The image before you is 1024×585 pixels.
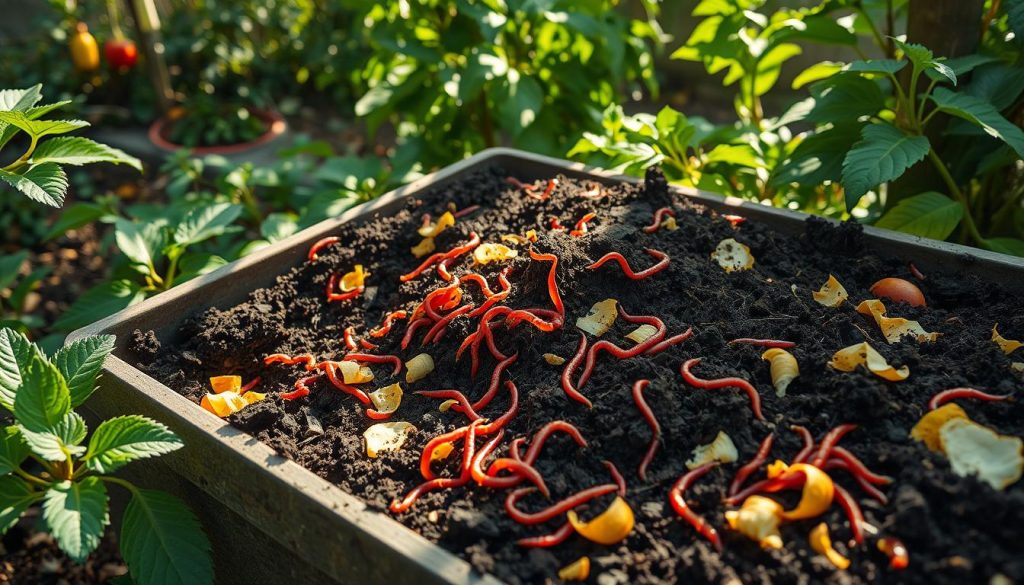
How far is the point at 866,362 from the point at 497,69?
166 centimetres

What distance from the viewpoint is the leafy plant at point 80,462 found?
139 centimetres

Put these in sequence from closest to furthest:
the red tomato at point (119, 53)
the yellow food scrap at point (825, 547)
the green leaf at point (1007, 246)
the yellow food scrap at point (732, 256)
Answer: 1. the yellow food scrap at point (825, 547)
2. the yellow food scrap at point (732, 256)
3. the green leaf at point (1007, 246)
4. the red tomato at point (119, 53)

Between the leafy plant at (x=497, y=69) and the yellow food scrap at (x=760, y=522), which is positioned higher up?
the leafy plant at (x=497, y=69)

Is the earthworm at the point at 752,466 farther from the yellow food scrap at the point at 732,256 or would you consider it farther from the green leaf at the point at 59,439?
the green leaf at the point at 59,439

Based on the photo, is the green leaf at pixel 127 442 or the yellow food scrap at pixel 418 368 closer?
the green leaf at pixel 127 442

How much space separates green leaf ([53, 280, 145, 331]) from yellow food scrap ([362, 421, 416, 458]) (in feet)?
3.10

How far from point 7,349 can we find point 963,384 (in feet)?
5.76

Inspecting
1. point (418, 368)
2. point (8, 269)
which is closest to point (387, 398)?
point (418, 368)

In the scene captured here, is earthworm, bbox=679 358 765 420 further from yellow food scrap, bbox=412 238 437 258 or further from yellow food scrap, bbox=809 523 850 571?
yellow food scrap, bbox=412 238 437 258

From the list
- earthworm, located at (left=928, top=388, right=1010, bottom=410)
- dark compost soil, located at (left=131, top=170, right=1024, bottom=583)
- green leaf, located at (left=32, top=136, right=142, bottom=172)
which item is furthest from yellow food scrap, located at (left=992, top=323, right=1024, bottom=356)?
green leaf, located at (left=32, top=136, right=142, bottom=172)

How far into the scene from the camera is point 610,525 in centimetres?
123

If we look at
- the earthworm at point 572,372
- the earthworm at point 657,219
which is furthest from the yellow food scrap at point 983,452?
the earthworm at point 657,219

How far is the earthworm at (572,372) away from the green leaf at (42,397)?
885 mm

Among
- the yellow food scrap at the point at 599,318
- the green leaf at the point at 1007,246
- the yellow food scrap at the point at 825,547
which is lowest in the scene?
the green leaf at the point at 1007,246
